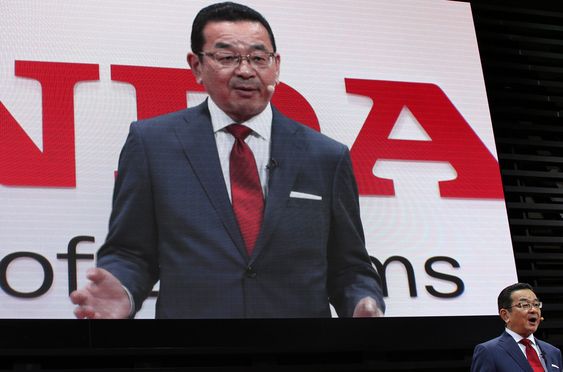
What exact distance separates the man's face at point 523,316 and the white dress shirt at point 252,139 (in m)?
1.75

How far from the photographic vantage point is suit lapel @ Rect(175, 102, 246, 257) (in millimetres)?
5102

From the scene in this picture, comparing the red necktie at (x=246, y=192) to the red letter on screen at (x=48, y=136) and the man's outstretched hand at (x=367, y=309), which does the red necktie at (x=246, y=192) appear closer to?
the man's outstretched hand at (x=367, y=309)

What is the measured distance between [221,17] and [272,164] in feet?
3.07

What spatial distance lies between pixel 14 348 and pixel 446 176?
2.73m

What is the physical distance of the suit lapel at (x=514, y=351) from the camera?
381 cm

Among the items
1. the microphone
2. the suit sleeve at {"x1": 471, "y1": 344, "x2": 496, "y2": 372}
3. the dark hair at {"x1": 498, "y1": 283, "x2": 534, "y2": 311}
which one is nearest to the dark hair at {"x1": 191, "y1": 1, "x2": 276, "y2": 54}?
the microphone

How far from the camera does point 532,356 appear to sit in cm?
388

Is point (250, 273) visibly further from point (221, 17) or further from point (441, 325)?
point (221, 17)

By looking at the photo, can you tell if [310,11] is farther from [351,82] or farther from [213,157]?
[213,157]

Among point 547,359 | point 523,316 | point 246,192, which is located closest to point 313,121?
point 246,192

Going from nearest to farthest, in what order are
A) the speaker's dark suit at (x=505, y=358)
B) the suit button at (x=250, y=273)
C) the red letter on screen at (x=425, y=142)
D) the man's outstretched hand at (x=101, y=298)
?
1. the speaker's dark suit at (x=505, y=358)
2. the man's outstretched hand at (x=101, y=298)
3. the suit button at (x=250, y=273)
4. the red letter on screen at (x=425, y=142)

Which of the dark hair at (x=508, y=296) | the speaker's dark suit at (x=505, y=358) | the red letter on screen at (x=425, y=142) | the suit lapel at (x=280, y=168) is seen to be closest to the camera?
the speaker's dark suit at (x=505, y=358)

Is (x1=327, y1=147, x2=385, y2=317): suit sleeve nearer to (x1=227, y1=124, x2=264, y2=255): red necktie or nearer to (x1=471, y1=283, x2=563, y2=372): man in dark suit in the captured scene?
(x1=227, y1=124, x2=264, y2=255): red necktie

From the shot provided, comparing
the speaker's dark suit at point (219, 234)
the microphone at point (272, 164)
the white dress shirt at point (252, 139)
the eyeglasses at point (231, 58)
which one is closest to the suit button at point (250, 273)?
the speaker's dark suit at point (219, 234)
